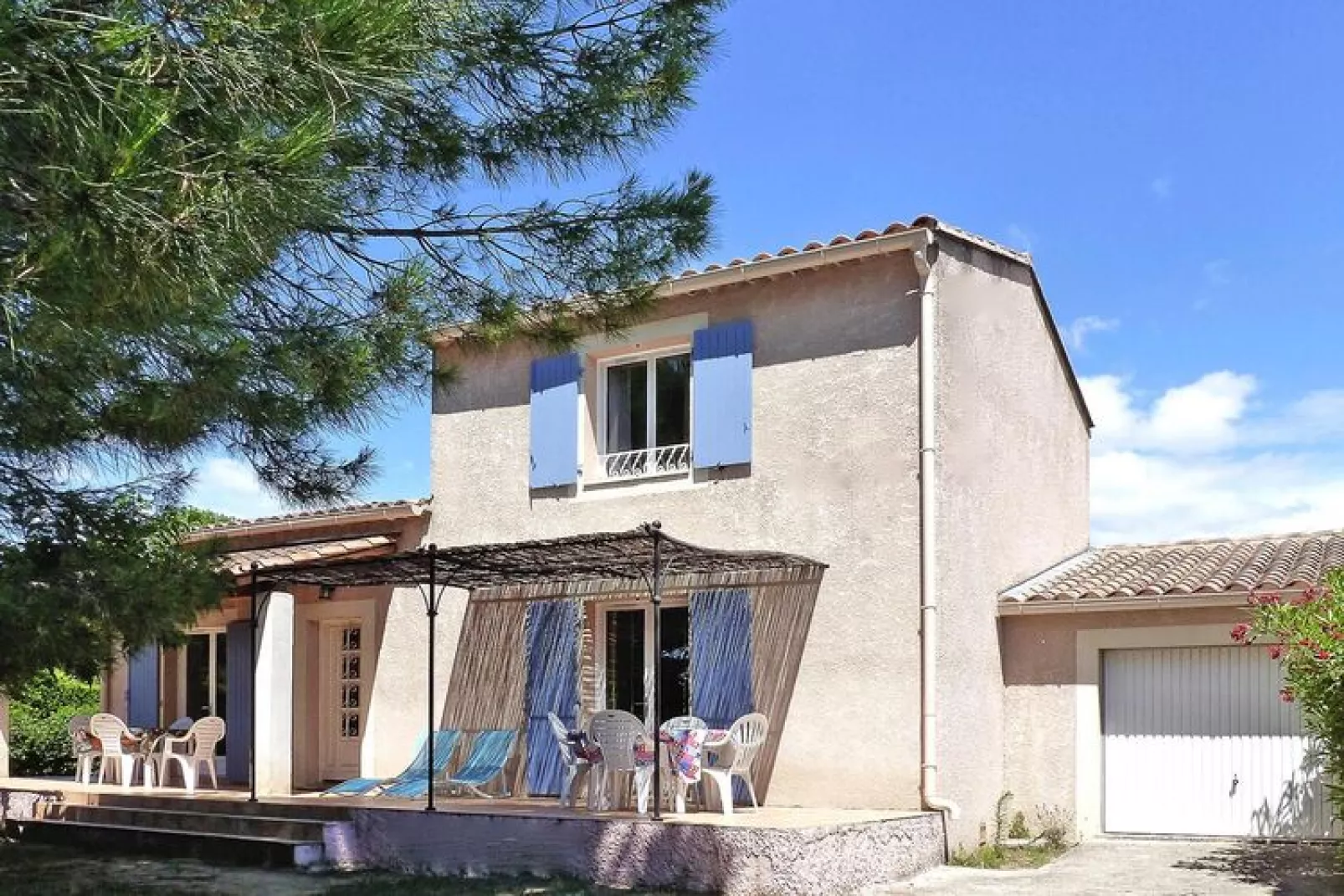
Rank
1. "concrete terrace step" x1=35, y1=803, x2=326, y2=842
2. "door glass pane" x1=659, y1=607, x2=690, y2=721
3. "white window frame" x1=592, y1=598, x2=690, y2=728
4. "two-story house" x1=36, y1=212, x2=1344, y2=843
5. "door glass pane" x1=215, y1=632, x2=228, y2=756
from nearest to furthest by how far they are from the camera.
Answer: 1. "two-story house" x1=36, y1=212, x2=1344, y2=843
2. "concrete terrace step" x1=35, y1=803, x2=326, y2=842
3. "door glass pane" x1=659, y1=607, x2=690, y2=721
4. "white window frame" x1=592, y1=598, x2=690, y2=728
5. "door glass pane" x1=215, y1=632, x2=228, y2=756

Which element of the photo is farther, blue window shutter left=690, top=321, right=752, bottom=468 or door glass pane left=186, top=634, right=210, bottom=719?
door glass pane left=186, top=634, right=210, bottom=719

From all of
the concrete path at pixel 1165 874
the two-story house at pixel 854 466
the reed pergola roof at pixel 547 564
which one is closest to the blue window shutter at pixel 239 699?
the reed pergola roof at pixel 547 564

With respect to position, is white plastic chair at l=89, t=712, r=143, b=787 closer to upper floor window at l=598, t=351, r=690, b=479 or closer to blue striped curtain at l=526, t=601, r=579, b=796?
blue striped curtain at l=526, t=601, r=579, b=796

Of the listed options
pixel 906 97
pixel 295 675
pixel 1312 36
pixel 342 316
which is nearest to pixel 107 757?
pixel 295 675

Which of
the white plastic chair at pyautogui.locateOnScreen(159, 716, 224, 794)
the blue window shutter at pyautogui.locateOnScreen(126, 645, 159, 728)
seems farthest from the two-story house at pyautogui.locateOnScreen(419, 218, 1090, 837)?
the blue window shutter at pyautogui.locateOnScreen(126, 645, 159, 728)

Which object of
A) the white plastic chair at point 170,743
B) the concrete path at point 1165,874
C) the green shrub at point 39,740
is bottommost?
the green shrub at point 39,740

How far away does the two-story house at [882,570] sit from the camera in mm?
13852

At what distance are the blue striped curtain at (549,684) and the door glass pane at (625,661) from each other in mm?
392

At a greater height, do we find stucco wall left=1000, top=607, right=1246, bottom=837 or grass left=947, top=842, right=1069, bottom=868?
stucco wall left=1000, top=607, right=1246, bottom=837

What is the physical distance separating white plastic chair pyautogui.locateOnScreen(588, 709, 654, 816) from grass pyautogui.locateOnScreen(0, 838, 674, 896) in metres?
1.32

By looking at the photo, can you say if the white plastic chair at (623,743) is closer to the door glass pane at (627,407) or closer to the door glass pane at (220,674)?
the door glass pane at (627,407)

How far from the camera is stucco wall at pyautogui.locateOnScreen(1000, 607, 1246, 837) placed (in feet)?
47.0

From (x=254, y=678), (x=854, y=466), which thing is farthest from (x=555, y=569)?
(x=254, y=678)

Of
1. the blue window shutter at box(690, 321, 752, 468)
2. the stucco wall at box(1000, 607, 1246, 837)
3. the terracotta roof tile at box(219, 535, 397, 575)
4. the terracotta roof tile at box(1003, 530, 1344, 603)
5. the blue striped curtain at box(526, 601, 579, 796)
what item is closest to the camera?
the terracotta roof tile at box(1003, 530, 1344, 603)
